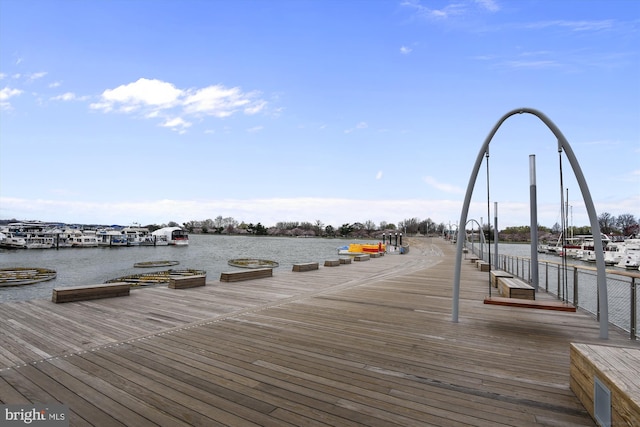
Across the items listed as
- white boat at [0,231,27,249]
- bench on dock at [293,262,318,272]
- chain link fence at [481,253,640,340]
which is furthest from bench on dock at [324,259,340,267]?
white boat at [0,231,27,249]

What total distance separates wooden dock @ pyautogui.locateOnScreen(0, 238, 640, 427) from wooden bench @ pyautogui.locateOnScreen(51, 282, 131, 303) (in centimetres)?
27

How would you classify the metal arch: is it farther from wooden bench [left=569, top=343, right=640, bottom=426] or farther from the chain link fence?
wooden bench [left=569, top=343, right=640, bottom=426]

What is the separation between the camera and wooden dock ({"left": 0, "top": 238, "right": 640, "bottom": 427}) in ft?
9.45

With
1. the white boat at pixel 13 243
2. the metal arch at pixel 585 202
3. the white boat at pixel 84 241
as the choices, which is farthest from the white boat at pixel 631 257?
the white boat at pixel 13 243

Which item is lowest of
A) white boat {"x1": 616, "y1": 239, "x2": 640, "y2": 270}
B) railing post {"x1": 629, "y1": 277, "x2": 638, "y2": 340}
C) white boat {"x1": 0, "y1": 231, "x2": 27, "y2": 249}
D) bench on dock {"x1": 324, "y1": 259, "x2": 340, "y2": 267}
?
white boat {"x1": 0, "y1": 231, "x2": 27, "y2": 249}

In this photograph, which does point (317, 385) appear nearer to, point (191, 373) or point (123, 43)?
point (191, 373)

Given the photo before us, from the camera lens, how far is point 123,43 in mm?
16234

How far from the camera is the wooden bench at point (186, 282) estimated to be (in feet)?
30.5

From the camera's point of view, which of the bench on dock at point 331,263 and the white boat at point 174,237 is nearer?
the bench on dock at point 331,263

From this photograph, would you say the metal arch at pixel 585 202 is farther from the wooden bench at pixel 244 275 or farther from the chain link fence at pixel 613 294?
the wooden bench at pixel 244 275

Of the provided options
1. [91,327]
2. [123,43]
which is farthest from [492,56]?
[123,43]

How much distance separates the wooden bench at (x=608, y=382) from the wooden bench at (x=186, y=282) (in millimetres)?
9032

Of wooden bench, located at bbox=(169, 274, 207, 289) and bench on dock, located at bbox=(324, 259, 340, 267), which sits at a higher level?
wooden bench, located at bbox=(169, 274, 207, 289)

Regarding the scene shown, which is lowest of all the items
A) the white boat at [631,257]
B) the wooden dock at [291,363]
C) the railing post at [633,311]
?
the white boat at [631,257]
